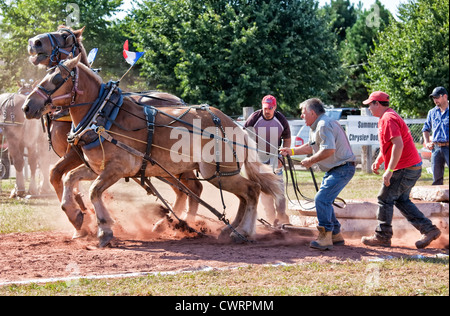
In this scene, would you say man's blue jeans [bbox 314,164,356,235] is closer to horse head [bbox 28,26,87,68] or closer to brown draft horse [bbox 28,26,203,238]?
brown draft horse [bbox 28,26,203,238]

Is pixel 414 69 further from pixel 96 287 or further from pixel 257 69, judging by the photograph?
pixel 96 287

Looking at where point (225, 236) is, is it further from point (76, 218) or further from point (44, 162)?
point (44, 162)

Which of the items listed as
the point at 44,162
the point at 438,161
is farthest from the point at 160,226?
the point at 44,162

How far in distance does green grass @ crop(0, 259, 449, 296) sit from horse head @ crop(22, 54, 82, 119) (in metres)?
2.31

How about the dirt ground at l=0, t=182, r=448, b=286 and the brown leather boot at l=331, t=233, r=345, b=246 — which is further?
the brown leather boot at l=331, t=233, r=345, b=246

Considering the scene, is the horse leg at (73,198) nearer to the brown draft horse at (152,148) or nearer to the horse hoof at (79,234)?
the horse hoof at (79,234)

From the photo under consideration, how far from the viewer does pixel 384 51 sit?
961 inches

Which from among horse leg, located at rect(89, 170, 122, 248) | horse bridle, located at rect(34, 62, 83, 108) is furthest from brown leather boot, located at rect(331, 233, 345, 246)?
horse bridle, located at rect(34, 62, 83, 108)

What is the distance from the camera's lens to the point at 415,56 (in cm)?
2325

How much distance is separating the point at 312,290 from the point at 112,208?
17.3 ft

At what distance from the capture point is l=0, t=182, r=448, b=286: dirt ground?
19.8 ft

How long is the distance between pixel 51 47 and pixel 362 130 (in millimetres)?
11127

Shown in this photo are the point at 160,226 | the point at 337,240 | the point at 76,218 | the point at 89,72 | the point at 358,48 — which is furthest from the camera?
the point at 358,48

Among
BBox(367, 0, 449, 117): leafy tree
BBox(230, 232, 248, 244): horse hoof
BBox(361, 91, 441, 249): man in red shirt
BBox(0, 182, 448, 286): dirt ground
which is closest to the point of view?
BBox(0, 182, 448, 286): dirt ground
